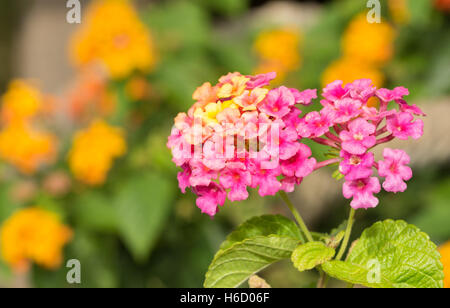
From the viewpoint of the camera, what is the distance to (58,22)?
2248 mm

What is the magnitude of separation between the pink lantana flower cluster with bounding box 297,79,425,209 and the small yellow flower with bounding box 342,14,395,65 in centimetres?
90

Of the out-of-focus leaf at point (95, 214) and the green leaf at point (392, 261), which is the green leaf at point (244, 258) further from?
the out-of-focus leaf at point (95, 214)

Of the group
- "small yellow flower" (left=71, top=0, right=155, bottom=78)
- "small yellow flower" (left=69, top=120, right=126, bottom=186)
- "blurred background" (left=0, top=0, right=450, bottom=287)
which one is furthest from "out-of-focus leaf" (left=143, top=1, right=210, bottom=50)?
"small yellow flower" (left=69, top=120, right=126, bottom=186)

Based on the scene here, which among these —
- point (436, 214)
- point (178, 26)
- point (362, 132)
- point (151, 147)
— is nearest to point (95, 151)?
point (151, 147)

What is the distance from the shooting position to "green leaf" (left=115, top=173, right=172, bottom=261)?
94 centimetres

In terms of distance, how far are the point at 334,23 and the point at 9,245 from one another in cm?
100

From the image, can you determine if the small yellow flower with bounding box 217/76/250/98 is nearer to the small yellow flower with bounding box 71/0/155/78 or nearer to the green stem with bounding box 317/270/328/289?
the green stem with bounding box 317/270/328/289

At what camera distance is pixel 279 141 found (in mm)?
315

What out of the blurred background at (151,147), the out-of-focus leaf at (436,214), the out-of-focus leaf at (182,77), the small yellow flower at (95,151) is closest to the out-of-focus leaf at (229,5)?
the blurred background at (151,147)

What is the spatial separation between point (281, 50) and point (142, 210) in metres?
0.57

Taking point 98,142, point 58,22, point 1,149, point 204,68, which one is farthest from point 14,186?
point 58,22

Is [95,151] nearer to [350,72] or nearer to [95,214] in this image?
[95,214]

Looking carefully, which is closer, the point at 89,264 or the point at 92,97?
→ the point at 89,264
